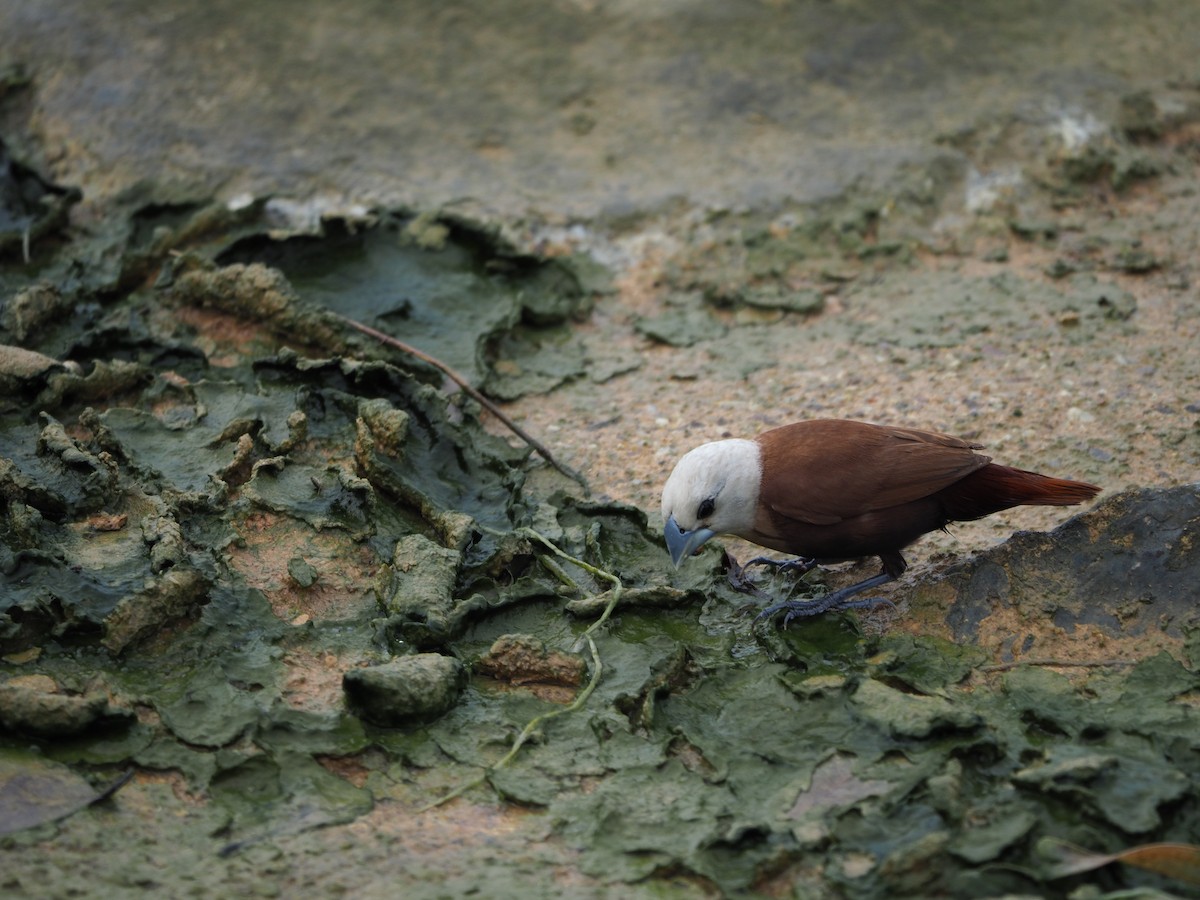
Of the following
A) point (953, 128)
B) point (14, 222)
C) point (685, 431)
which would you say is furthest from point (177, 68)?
point (953, 128)

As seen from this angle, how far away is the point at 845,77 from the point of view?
5.74 meters

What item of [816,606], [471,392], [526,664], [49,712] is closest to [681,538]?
[816,606]

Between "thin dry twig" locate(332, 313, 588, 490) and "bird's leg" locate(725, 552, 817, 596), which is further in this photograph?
"thin dry twig" locate(332, 313, 588, 490)

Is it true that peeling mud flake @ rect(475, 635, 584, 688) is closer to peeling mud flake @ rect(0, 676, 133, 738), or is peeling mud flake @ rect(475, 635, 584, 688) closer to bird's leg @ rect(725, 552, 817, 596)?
bird's leg @ rect(725, 552, 817, 596)

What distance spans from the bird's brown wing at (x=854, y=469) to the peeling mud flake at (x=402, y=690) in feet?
3.50

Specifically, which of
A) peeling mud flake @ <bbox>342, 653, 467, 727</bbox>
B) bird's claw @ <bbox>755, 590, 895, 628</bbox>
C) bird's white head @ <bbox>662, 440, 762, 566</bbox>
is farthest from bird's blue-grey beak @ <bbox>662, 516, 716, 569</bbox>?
peeling mud flake @ <bbox>342, 653, 467, 727</bbox>

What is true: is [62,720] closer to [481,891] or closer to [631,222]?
[481,891]

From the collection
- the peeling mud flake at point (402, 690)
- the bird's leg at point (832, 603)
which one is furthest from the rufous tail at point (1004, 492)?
the peeling mud flake at point (402, 690)

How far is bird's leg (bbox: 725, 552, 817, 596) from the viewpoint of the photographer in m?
3.69

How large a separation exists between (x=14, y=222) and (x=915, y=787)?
4.19 metres

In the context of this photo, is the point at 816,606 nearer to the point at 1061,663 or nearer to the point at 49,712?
the point at 1061,663

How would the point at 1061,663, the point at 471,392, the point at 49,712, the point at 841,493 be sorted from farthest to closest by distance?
the point at 471,392
the point at 841,493
the point at 1061,663
the point at 49,712

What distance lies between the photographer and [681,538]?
3527 millimetres

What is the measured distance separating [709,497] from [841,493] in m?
0.36
